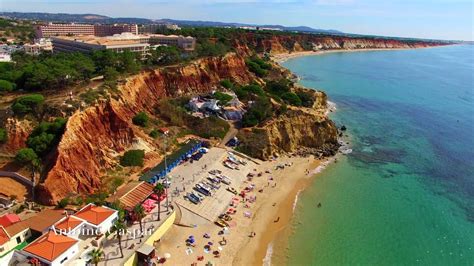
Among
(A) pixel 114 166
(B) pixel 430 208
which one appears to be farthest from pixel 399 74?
(A) pixel 114 166

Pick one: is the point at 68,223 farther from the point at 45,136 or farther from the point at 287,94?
the point at 287,94

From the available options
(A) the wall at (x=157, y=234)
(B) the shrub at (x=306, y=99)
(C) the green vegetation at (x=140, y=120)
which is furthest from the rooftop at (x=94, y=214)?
(B) the shrub at (x=306, y=99)

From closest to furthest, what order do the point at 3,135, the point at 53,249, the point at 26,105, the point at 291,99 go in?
the point at 53,249 < the point at 3,135 < the point at 26,105 < the point at 291,99

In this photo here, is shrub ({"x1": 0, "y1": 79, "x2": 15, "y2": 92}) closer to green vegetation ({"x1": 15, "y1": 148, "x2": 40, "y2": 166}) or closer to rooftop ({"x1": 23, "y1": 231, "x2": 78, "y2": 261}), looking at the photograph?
green vegetation ({"x1": 15, "y1": 148, "x2": 40, "y2": 166})

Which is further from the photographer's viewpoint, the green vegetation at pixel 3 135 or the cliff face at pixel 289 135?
the cliff face at pixel 289 135

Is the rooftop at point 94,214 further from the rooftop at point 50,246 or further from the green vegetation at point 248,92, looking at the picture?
the green vegetation at point 248,92

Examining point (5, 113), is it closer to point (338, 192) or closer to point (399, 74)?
point (338, 192)

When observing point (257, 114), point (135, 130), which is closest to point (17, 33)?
point (135, 130)
